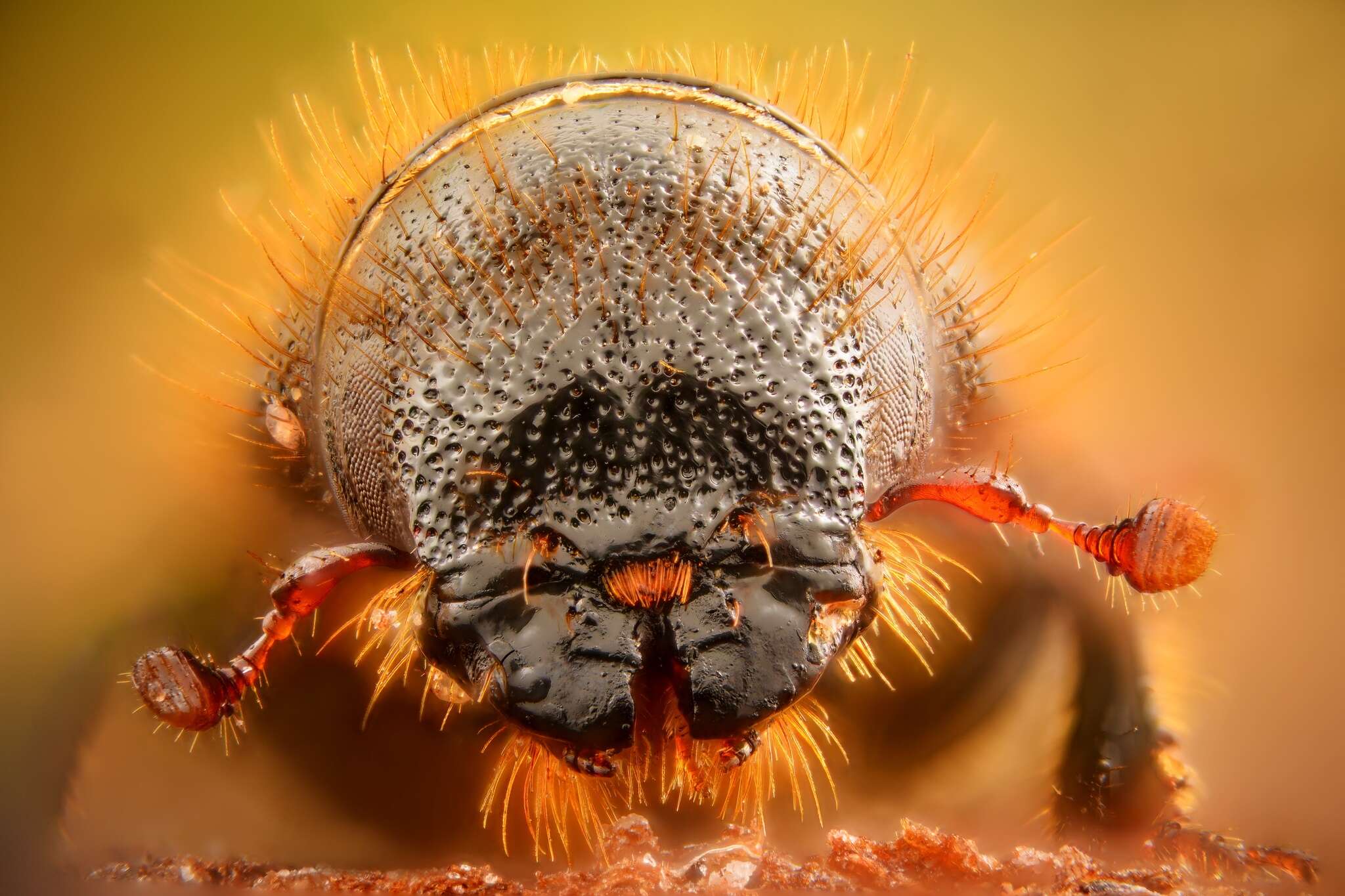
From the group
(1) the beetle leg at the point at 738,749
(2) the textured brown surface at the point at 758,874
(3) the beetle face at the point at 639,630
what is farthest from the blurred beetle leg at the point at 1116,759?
(3) the beetle face at the point at 639,630

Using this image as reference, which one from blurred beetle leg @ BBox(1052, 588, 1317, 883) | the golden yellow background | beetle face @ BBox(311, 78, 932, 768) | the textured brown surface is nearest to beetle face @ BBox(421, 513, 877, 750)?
beetle face @ BBox(311, 78, 932, 768)

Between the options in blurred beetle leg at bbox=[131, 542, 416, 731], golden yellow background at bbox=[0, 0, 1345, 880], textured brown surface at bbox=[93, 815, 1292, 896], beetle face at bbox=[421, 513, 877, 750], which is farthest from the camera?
golden yellow background at bbox=[0, 0, 1345, 880]

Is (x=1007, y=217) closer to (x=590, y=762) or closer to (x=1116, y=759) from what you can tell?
(x=1116, y=759)

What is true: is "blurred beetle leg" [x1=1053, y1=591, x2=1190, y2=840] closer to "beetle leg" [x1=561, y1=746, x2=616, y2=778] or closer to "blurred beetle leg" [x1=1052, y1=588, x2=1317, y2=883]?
"blurred beetle leg" [x1=1052, y1=588, x2=1317, y2=883]

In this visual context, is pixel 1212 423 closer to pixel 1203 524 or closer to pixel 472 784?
pixel 1203 524

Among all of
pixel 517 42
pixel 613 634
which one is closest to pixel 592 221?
pixel 613 634

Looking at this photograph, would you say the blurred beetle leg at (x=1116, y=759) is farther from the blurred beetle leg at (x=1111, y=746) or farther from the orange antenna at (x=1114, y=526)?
the orange antenna at (x=1114, y=526)
